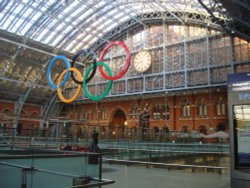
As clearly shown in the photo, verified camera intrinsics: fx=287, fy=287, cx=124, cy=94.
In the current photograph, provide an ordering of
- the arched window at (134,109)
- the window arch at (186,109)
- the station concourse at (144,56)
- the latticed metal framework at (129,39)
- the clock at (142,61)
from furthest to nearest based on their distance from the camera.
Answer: the arched window at (134,109) → the clock at (142,61) → the window arch at (186,109) → the latticed metal framework at (129,39) → the station concourse at (144,56)

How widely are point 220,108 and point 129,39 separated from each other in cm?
1911

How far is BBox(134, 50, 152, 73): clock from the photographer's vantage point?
1699 inches

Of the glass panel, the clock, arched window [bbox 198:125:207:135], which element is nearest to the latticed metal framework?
the clock

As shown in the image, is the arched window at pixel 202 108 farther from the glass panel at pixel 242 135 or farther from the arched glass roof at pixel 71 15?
the glass panel at pixel 242 135

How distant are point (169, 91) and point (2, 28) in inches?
993

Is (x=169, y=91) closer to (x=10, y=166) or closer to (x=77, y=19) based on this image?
(x=77, y=19)

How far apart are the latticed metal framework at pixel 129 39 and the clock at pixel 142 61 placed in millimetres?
847

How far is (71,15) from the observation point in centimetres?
4447

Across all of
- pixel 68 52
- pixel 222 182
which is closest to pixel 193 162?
pixel 222 182

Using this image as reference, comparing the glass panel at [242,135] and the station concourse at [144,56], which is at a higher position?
the station concourse at [144,56]

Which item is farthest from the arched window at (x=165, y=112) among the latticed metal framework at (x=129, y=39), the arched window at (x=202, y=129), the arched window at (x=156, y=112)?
the arched window at (x=202, y=129)

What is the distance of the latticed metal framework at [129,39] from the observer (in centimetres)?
3747

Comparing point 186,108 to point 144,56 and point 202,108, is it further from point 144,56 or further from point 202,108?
point 144,56

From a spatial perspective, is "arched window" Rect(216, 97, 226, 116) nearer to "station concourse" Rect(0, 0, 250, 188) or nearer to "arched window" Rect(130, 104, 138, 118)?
"station concourse" Rect(0, 0, 250, 188)
